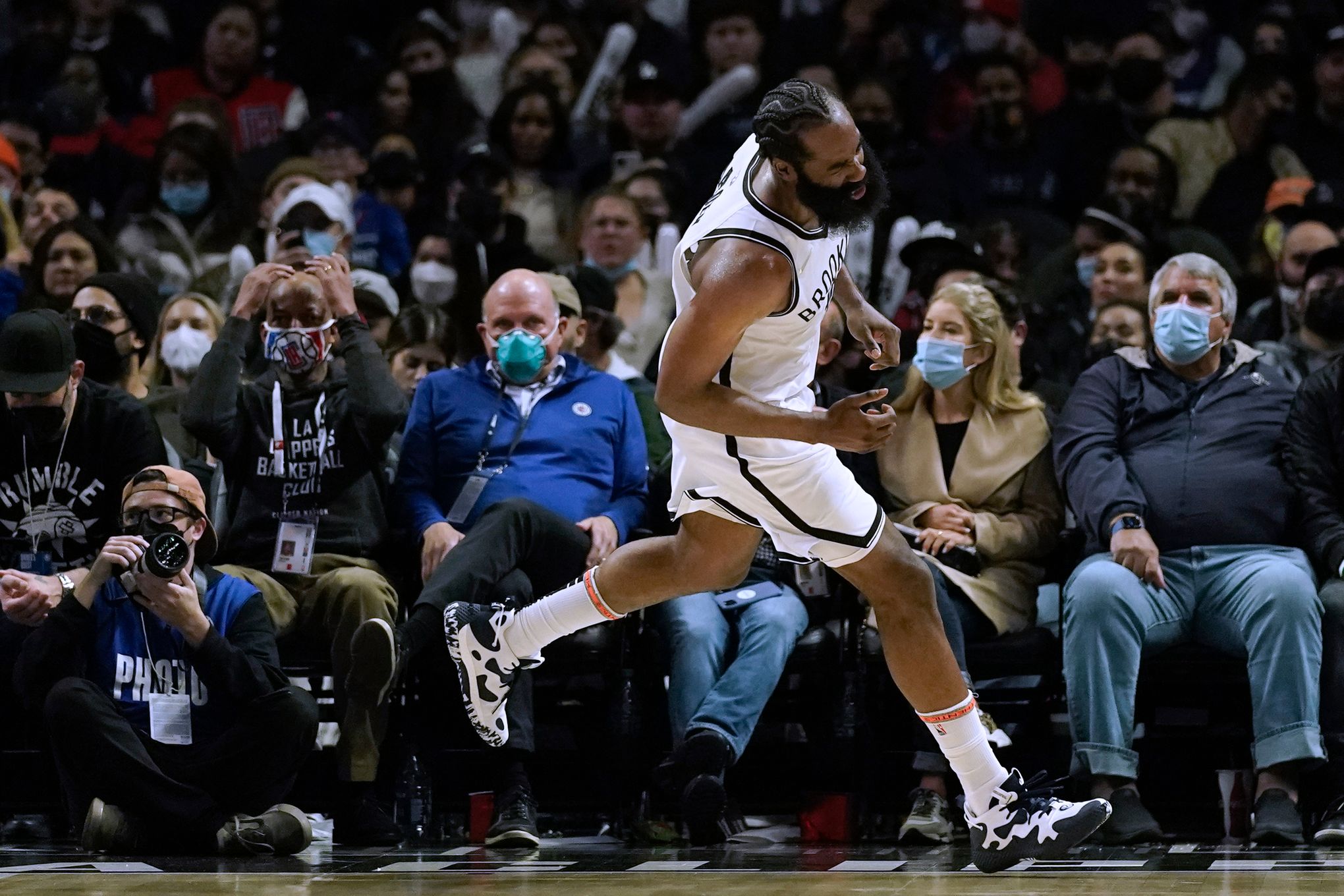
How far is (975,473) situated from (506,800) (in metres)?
1.78

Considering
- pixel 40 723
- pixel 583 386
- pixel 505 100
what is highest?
pixel 505 100

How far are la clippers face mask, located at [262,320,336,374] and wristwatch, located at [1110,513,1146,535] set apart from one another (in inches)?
95.9

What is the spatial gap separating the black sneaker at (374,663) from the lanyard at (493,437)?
0.84 m

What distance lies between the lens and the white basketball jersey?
12.9 feet

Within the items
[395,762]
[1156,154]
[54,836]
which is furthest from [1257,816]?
[1156,154]

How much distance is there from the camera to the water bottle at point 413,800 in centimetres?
514

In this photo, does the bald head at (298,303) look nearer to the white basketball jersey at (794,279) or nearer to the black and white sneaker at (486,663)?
the black and white sneaker at (486,663)

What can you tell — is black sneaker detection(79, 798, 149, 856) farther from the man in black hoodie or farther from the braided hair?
the braided hair

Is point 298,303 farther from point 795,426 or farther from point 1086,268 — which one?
point 1086,268

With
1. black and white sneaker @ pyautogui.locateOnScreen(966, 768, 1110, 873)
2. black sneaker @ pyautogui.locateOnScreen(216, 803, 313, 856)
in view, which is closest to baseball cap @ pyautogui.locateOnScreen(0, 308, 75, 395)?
black sneaker @ pyautogui.locateOnScreen(216, 803, 313, 856)

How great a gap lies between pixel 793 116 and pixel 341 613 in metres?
2.13

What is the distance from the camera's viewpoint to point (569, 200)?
859cm

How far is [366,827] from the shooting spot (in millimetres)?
5047

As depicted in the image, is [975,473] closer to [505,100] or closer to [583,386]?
[583,386]
